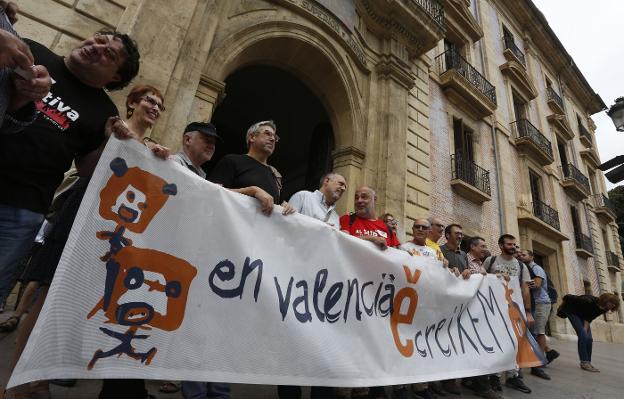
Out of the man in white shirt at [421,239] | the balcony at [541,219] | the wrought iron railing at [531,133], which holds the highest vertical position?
the wrought iron railing at [531,133]

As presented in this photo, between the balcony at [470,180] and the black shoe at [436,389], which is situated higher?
the balcony at [470,180]

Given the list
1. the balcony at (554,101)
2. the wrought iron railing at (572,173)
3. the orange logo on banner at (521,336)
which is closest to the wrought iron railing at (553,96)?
the balcony at (554,101)

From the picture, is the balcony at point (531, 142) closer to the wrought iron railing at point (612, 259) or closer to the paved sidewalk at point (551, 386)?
the paved sidewalk at point (551, 386)

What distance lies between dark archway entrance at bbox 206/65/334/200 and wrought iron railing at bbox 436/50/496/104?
13.9 ft

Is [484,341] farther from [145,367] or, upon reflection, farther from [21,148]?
[21,148]

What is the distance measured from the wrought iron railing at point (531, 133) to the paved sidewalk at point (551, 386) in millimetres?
8287

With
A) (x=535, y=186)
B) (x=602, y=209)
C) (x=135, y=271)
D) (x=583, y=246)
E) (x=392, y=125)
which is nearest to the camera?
(x=135, y=271)

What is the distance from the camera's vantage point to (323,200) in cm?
282

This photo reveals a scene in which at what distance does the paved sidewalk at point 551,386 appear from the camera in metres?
1.87

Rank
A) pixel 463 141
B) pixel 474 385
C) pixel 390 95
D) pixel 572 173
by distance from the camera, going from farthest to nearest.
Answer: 1. pixel 572 173
2. pixel 463 141
3. pixel 390 95
4. pixel 474 385

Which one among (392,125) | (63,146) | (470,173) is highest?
Answer: (470,173)

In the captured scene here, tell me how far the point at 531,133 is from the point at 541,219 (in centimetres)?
337

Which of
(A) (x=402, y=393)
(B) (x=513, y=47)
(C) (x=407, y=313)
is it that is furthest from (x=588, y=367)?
(B) (x=513, y=47)

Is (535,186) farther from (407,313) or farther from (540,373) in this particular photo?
(407,313)
